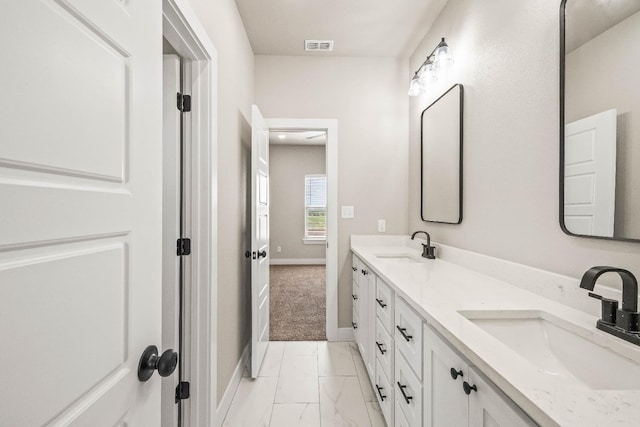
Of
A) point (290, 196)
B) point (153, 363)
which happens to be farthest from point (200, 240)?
point (290, 196)

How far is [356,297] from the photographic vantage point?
Answer: 2695 mm

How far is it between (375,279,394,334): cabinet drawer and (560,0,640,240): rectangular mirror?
2.74ft

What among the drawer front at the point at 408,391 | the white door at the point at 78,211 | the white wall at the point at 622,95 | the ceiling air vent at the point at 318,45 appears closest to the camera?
the white door at the point at 78,211

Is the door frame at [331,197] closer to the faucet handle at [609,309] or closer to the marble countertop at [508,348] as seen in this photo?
the marble countertop at [508,348]

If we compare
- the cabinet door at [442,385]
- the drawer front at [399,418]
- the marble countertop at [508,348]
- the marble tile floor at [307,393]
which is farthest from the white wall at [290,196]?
the cabinet door at [442,385]

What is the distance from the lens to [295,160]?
6832 mm

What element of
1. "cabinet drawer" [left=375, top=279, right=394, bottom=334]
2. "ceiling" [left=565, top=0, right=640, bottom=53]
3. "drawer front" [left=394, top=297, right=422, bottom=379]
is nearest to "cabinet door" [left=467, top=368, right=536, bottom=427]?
"drawer front" [left=394, top=297, right=422, bottom=379]

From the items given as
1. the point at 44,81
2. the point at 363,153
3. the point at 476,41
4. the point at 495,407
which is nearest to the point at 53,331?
the point at 44,81

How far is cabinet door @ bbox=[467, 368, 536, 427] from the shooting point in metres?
0.64

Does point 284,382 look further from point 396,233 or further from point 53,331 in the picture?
point 53,331

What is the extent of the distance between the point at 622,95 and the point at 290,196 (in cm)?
615

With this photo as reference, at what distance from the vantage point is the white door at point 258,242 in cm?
223

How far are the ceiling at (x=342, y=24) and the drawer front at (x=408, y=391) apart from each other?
2.37 m

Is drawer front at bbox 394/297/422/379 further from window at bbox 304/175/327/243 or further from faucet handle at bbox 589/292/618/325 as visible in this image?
window at bbox 304/175/327/243
